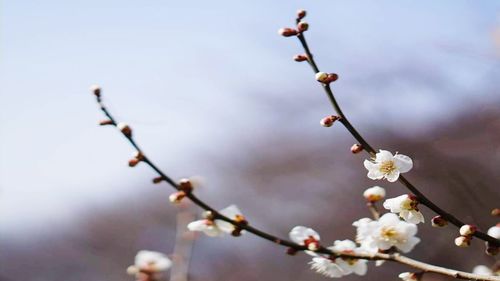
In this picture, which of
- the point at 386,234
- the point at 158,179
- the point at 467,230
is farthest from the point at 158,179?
the point at 467,230

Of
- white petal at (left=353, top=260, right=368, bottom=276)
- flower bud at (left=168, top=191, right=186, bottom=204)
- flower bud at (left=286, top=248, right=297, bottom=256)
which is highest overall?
flower bud at (left=168, top=191, right=186, bottom=204)

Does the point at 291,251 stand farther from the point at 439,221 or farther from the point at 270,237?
the point at 439,221

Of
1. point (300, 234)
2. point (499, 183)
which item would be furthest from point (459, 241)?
point (499, 183)

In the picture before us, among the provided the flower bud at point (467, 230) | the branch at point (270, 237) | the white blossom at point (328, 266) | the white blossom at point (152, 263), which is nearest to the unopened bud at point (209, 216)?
the branch at point (270, 237)

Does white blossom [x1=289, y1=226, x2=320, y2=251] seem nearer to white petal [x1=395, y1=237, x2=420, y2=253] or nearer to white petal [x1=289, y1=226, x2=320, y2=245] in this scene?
white petal [x1=289, y1=226, x2=320, y2=245]

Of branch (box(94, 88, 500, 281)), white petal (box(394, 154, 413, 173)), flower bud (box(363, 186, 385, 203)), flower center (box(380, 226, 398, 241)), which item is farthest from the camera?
flower bud (box(363, 186, 385, 203))

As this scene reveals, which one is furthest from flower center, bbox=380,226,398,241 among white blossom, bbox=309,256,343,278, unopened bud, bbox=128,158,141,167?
unopened bud, bbox=128,158,141,167

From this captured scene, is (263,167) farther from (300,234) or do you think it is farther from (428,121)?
(300,234)

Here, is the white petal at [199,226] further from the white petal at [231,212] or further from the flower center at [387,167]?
the flower center at [387,167]
